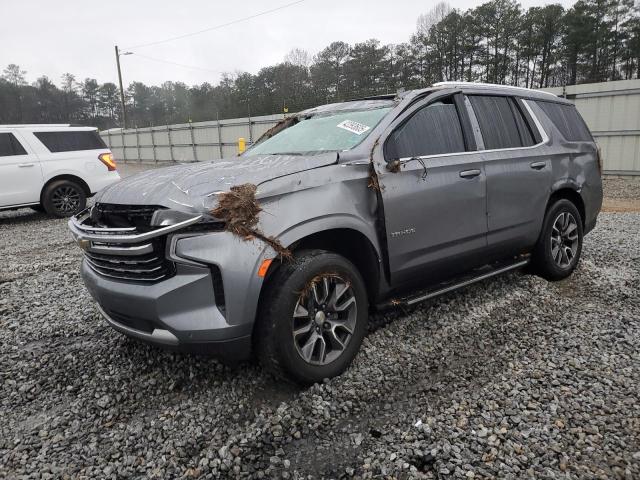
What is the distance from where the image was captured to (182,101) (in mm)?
43406

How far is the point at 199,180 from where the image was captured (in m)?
A: 2.69

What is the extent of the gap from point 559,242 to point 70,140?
359 inches

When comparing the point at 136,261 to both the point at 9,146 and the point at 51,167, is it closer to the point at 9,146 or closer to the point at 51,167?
the point at 51,167

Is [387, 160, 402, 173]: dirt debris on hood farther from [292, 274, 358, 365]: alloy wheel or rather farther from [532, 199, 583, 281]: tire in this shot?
[532, 199, 583, 281]: tire

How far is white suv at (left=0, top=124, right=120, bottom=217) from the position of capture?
8680mm

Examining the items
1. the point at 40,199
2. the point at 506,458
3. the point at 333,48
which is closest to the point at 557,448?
the point at 506,458

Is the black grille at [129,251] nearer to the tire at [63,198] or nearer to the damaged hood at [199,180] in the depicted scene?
the damaged hood at [199,180]

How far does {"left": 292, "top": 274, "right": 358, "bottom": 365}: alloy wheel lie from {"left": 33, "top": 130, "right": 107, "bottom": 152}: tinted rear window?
856cm

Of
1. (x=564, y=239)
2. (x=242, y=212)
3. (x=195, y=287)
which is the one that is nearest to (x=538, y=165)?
(x=564, y=239)

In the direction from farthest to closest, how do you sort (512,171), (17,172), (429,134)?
(17,172) < (512,171) < (429,134)

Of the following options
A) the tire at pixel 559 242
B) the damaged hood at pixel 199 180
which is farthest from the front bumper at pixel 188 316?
the tire at pixel 559 242

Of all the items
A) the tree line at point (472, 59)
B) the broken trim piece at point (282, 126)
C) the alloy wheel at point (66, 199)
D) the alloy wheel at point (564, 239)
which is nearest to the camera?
the broken trim piece at point (282, 126)

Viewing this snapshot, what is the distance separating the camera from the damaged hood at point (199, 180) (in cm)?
246

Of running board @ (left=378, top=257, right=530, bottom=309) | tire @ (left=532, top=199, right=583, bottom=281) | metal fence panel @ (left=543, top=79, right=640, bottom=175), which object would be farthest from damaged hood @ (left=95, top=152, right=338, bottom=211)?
metal fence panel @ (left=543, top=79, right=640, bottom=175)
